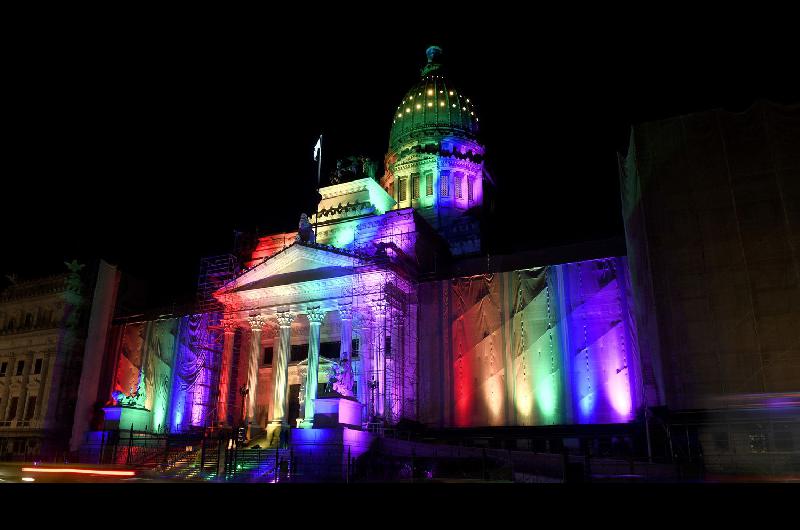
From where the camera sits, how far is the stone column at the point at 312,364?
31609 mm

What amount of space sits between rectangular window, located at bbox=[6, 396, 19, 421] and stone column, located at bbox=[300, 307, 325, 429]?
25.1 m

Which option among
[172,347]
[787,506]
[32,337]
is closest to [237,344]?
[172,347]

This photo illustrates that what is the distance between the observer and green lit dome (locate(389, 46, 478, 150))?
5169 cm

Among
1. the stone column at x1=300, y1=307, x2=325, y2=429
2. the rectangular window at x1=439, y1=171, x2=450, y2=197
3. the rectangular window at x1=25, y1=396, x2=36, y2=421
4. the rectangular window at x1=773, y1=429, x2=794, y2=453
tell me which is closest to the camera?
the rectangular window at x1=773, y1=429, x2=794, y2=453

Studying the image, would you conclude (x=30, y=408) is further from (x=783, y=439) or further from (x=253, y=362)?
(x=783, y=439)

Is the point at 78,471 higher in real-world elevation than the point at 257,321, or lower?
lower

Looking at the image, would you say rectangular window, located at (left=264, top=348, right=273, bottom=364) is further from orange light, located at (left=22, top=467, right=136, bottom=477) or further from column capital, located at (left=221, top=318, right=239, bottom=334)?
orange light, located at (left=22, top=467, right=136, bottom=477)

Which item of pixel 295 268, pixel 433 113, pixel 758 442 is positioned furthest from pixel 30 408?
pixel 758 442

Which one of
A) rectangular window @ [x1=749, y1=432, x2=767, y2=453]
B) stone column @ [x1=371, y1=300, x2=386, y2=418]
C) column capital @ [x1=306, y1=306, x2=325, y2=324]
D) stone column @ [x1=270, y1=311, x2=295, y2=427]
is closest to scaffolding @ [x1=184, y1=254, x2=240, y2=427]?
stone column @ [x1=270, y1=311, x2=295, y2=427]

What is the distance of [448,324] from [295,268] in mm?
9603

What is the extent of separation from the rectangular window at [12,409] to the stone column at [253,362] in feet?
67.9

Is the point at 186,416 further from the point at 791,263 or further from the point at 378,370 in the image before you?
the point at 791,263

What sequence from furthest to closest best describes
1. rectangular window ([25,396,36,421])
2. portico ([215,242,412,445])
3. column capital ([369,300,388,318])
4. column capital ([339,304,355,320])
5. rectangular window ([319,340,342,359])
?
1. rectangular window ([25,396,36,421])
2. rectangular window ([319,340,342,359])
3. column capital ([339,304,355,320])
4. column capital ([369,300,388,318])
5. portico ([215,242,412,445])

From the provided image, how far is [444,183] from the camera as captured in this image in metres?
50.5
